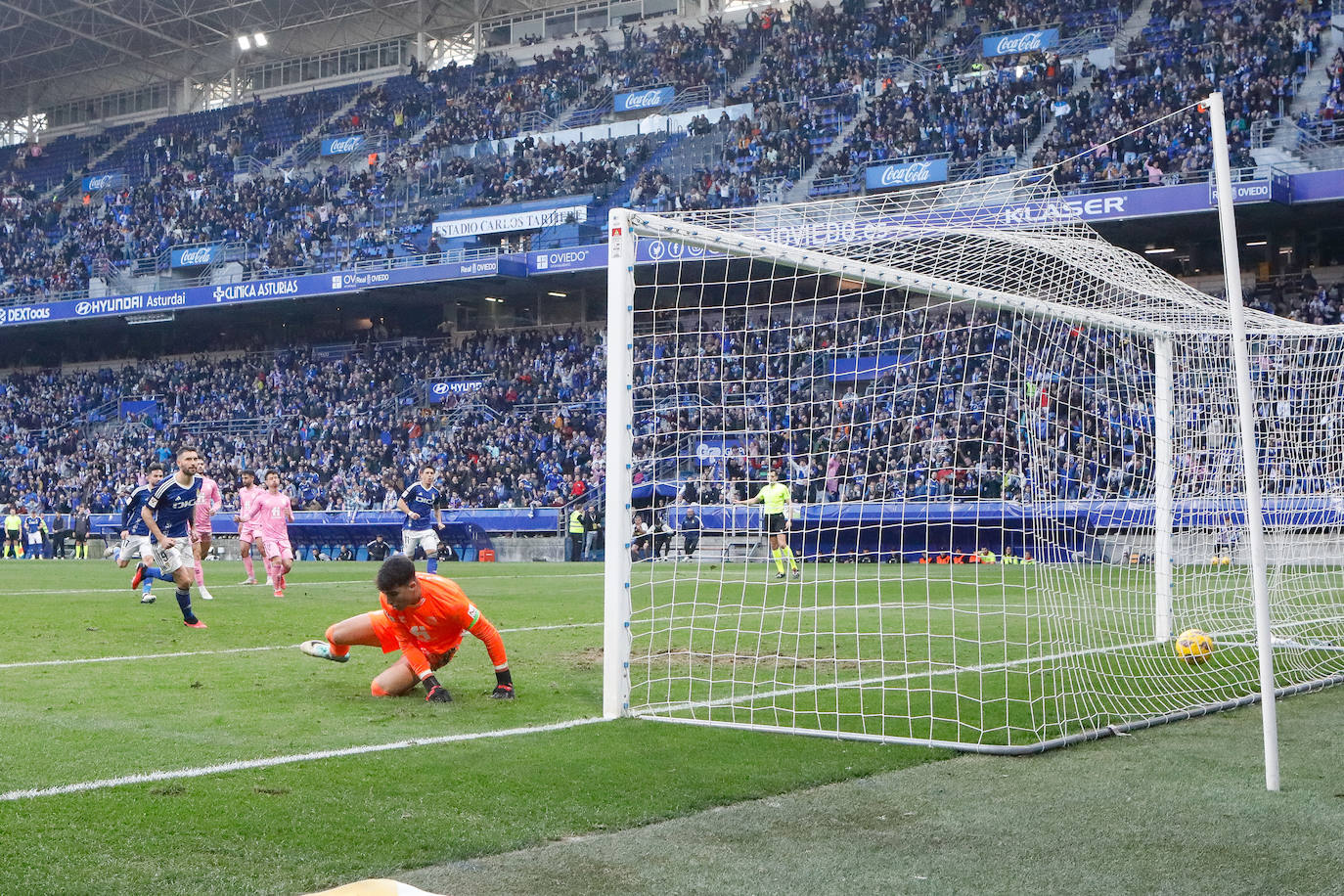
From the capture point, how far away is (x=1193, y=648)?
9883 mm

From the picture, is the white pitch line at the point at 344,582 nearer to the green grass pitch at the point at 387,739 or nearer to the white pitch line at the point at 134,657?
the green grass pitch at the point at 387,739

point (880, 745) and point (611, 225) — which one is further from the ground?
point (611, 225)

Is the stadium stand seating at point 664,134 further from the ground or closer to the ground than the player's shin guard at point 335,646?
further from the ground

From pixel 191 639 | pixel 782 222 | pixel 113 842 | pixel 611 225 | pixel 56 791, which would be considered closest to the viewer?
pixel 113 842

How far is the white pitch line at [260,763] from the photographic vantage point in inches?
212

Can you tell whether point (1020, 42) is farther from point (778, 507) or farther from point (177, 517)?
point (177, 517)

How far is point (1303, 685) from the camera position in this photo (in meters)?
8.84

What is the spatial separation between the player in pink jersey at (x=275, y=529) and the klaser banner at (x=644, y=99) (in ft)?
88.7

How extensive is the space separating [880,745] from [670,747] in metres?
1.12

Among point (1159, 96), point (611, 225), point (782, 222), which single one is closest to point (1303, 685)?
point (782, 222)

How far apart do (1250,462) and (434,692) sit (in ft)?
16.2

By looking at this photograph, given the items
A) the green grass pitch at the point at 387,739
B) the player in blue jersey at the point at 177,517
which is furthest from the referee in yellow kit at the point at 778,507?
the player in blue jersey at the point at 177,517

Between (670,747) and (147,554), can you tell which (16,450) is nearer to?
(147,554)

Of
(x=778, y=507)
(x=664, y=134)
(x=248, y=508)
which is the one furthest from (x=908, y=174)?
(x=248, y=508)
